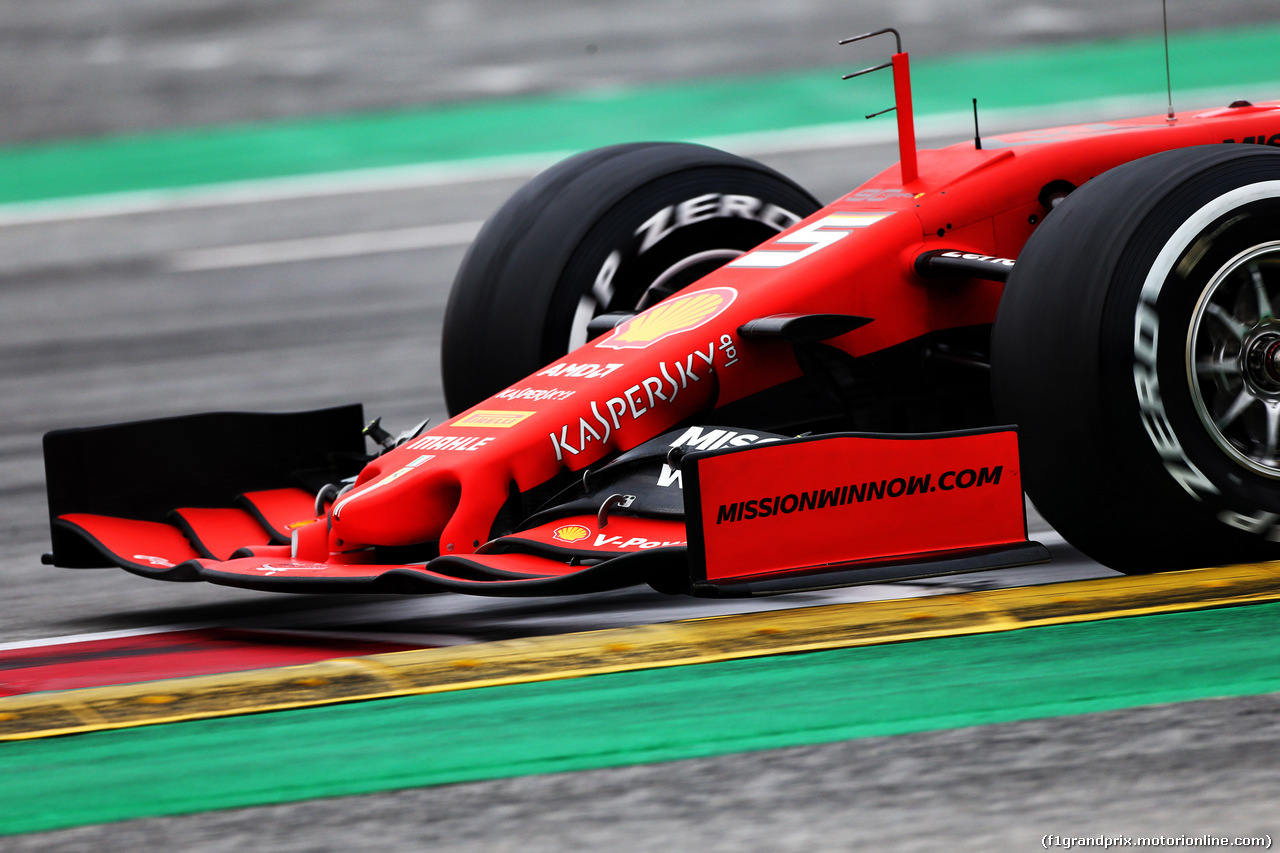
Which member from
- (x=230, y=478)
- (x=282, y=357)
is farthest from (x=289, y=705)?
(x=282, y=357)

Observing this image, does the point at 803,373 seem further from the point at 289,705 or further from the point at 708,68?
the point at 708,68

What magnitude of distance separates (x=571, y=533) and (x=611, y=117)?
11.8 metres

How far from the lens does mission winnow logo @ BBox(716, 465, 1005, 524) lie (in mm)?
3596

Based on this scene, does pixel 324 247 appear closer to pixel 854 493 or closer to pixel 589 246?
pixel 589 246

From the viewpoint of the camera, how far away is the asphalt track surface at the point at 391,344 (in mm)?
2562

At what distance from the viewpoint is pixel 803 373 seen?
4.46 m

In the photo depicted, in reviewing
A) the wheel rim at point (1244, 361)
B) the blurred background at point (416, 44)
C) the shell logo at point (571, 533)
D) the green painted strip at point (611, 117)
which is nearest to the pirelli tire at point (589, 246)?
the shell logo at point (571, 533)

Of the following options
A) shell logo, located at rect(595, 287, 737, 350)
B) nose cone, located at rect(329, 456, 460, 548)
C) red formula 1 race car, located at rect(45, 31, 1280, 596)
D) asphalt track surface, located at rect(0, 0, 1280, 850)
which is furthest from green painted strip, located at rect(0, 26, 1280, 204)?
nose cone, located at rect(329, 456, 460, 548)

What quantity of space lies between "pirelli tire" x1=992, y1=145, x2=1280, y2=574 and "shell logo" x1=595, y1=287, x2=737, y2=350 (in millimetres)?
802

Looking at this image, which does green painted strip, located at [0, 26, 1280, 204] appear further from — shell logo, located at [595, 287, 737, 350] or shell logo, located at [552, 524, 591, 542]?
shell logo, located at [552, 524, 591, 542]

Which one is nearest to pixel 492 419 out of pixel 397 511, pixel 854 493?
pixel 397 511

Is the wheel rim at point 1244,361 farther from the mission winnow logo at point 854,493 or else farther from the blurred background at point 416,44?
the blurred background at point 416,44

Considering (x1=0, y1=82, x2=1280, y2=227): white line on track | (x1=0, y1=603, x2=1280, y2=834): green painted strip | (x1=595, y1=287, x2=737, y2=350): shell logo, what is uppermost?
(x1=0, y1=82, x2=1280, y2=227): white line on track

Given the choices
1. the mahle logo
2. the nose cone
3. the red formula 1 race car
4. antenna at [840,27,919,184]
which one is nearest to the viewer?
the red formula 1 race car
